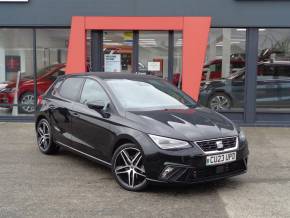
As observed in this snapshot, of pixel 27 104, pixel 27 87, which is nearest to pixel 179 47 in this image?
pixel 27 87

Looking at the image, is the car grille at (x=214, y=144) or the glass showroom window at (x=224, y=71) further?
the glass showroom window at (x=224, y=71)

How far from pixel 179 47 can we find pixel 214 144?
610 cm

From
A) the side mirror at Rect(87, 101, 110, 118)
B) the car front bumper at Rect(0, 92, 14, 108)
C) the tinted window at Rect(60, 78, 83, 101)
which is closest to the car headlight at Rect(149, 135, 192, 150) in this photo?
the side mirror at Rect(87, 101, 110, 118)

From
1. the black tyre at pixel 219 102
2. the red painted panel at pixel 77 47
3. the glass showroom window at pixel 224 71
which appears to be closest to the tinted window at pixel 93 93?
the red painted panel at pixel 77 47

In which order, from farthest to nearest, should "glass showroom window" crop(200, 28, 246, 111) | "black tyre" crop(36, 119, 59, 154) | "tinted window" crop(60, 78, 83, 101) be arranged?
1. "glass showroom window" crop(200, 28, 246, 111)
2. "black tyre" crop(36, 119, 59, 154)
3. "tinted window" crop(60, 78, 83, 101)

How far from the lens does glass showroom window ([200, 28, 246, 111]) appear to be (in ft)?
36.9

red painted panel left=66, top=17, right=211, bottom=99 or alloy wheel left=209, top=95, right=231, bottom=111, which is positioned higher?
red painted panel left=66, top=17, right=211, bottom=99

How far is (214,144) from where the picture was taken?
219 inches

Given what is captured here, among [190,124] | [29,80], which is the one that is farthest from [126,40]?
[190,124]

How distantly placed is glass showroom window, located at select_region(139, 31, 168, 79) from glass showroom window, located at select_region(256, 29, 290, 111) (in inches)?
95.2

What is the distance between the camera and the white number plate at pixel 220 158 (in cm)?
545

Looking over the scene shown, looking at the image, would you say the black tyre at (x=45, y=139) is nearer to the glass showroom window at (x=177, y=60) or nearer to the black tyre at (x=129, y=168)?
the black tyre at (x=129, y=168)

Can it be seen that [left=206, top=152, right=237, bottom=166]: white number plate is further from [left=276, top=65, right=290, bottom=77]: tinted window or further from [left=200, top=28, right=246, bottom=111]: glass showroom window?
[left=276, top=65, right=290, bottom=77]: tinted window

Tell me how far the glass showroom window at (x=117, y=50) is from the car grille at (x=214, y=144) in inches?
241
